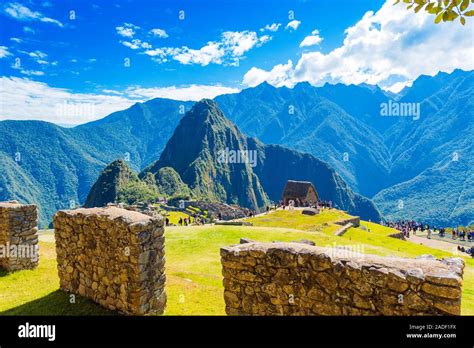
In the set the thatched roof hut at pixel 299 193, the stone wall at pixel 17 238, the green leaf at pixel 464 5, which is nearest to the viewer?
the green leaf at pixel 464 5

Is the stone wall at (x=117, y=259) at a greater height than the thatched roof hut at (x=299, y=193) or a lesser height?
greater

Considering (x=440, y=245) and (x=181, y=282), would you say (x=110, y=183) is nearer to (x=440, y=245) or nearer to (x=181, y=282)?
(x=440, y=245)

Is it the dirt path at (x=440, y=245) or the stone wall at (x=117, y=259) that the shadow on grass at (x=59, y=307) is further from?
the dirt path at (x=440, y=245)

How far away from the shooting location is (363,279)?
6.86m

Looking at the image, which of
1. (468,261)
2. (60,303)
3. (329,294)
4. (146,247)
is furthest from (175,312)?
(468,261)

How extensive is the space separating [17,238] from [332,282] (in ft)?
45.2

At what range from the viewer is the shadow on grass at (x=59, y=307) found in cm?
1058

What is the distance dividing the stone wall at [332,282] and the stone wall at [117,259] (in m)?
2.52

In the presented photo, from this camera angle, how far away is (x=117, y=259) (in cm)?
1009

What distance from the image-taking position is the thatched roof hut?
67.4 meters

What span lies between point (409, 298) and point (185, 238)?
21371 mm

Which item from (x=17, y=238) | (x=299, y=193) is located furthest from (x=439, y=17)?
(x=299, y=193)

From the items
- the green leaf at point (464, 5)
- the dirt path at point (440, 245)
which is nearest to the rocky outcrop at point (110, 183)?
the dirt path at point (440, 245)
